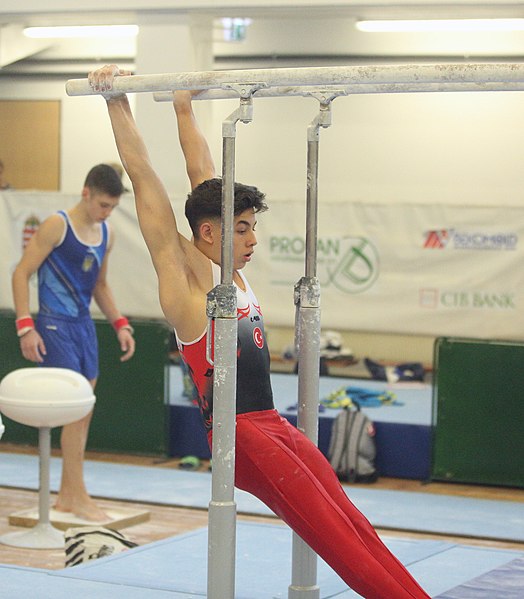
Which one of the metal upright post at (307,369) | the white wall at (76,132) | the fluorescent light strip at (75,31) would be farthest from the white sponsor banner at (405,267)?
the white wall at (76,132)

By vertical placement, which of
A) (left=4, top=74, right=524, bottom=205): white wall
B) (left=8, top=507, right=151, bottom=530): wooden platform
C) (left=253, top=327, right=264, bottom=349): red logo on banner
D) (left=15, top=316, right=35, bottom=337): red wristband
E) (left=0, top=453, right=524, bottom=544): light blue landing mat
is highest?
(left=4, top=74, right=524, bottom=205): white wall

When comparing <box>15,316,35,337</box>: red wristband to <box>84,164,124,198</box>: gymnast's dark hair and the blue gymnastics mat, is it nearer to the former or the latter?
<box>84,164,124,198</box>: gymnast's dark hair

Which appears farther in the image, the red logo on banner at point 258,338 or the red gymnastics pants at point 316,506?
the red logo on banner at point 258,338

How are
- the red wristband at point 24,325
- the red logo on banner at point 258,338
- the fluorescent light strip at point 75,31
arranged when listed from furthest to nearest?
the fluorescent light strip at point 75,31 → the red wristband at point 24,325 → the red logo on banner at point 258,338

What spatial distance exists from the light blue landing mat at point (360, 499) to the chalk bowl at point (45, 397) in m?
1.06

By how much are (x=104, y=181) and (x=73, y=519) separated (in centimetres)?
167

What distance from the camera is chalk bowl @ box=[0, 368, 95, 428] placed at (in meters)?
5.30

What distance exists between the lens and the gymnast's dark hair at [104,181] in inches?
219

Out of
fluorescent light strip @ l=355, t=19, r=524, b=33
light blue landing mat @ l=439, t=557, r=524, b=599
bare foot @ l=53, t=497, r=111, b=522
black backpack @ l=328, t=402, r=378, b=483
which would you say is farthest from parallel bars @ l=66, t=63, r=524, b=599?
fluorescent light strip @ l=355, t=19, r=524, b=33

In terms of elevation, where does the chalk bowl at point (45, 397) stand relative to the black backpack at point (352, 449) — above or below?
above

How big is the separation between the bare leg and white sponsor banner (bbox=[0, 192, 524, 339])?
7.69 ft

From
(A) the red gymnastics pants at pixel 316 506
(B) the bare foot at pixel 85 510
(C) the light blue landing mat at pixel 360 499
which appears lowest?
(C) the light blue landing mat at pixel 360 499

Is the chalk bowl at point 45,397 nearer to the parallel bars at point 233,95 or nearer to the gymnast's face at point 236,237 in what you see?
the gymnast's face at point 236,237

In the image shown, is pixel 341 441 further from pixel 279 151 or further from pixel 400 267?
pixel 279 151
